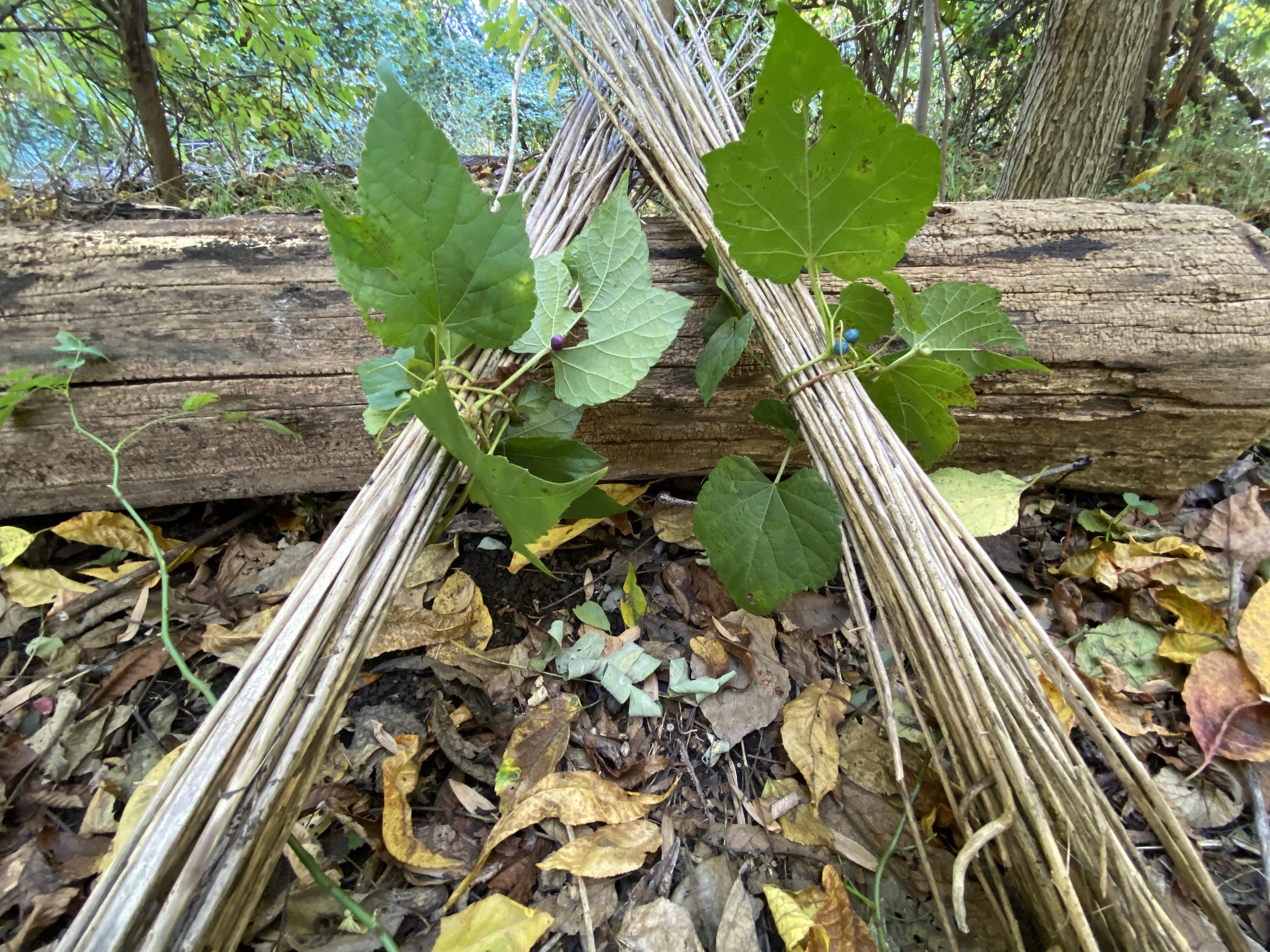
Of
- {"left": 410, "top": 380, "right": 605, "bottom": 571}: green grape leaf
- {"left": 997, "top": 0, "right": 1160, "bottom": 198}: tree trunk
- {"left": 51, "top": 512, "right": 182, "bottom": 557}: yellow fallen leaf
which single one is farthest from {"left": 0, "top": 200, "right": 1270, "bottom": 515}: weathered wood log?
{"left": 997, "top": 0, "right": 1160, "bottom": 198}: tree trunk

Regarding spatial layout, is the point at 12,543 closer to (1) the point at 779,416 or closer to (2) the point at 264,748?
(2) the point at 264,748

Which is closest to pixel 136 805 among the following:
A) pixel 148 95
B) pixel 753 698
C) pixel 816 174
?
pixel 753 698

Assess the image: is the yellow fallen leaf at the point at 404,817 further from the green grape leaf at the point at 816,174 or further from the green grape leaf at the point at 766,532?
the green grape leaf at the point at 816,174

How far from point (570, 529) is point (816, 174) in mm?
726

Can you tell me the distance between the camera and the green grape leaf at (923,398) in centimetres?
76

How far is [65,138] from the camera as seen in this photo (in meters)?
2.29

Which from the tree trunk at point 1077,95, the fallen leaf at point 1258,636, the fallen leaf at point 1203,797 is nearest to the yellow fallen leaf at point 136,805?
the fallen leaf at point 1203,797

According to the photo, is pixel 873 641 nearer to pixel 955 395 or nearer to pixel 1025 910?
pixel 1025 910

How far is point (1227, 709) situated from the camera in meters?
0.88

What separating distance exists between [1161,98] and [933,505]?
4216 millimetres

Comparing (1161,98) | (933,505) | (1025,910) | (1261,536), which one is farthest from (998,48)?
(1025,910)

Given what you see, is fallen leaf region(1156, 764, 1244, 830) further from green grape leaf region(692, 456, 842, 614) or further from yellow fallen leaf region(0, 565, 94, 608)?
yellow fallen leaf region(0, 565, 94, 608)

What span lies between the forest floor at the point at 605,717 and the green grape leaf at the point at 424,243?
0.55 m

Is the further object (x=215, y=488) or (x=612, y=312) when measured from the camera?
(x=215, y=488)
